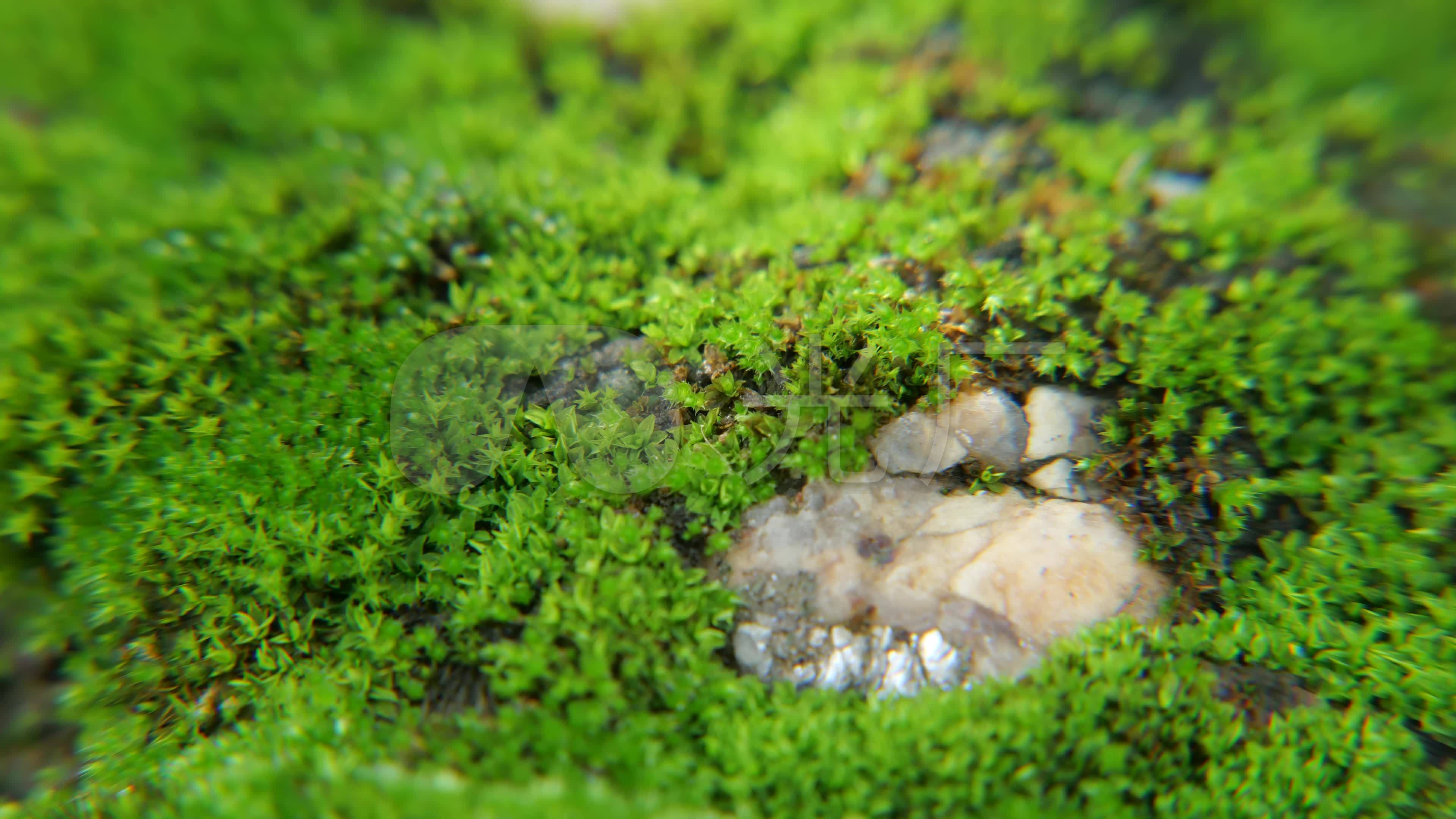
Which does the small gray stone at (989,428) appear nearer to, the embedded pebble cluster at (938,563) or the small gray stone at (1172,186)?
the embedded pebble cluster at (938,563)

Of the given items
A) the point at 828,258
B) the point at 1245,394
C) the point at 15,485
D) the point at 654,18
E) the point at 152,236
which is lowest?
the point at 15,485

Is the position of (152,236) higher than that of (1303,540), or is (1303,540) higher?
(152,236)

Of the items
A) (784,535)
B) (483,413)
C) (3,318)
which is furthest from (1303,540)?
(3,318)

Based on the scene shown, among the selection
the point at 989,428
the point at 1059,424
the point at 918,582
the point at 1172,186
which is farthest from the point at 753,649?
the point at 1172,186

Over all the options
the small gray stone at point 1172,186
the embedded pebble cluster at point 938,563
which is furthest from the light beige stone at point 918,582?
the small gray stone at point 1172,186

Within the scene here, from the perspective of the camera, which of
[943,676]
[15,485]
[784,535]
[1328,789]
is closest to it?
[1328,789]

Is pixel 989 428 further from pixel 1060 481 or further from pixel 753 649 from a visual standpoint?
pixel 753 649

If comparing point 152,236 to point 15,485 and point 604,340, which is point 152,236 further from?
point 604,340
